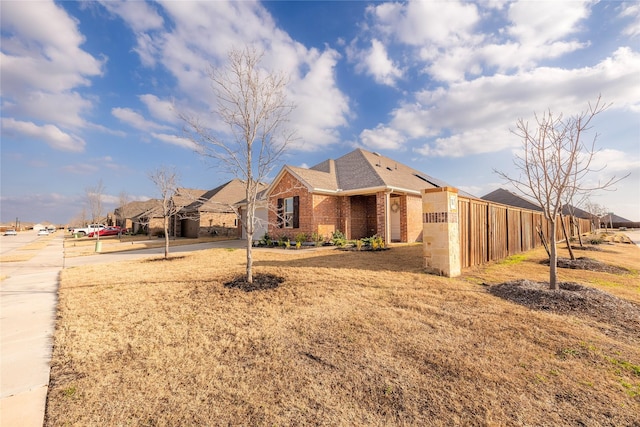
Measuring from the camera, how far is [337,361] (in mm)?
3133

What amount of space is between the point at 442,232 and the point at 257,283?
16.1 feet

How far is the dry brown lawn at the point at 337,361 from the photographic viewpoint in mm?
2348

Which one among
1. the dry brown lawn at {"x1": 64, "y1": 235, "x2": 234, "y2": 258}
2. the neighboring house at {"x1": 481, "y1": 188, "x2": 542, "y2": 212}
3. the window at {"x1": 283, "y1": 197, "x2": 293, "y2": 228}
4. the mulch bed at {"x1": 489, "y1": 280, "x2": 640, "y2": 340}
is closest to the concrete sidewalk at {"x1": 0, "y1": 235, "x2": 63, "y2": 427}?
the mulch bed at {"x1": 489, "y1": 280, "x2": 640, "y2": 340}

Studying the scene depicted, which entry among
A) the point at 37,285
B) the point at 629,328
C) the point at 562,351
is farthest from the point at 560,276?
the point at 37,285

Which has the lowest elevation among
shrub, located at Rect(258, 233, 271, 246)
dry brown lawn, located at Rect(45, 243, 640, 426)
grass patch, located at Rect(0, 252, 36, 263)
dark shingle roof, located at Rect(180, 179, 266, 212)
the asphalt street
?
grass patch, located at Rect(0, 252, 36, 263)

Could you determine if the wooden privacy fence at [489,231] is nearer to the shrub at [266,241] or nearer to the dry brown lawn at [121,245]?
the shrub at [266,241]

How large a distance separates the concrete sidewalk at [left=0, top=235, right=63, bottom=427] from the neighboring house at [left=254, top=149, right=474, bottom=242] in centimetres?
924

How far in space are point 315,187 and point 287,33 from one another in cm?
705

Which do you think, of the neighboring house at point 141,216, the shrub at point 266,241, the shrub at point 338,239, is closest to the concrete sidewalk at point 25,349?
the shrub at point 266,241

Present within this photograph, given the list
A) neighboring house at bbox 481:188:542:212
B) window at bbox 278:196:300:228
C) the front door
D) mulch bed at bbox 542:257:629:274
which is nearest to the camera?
mulch bed at bbox 542:257:629:274

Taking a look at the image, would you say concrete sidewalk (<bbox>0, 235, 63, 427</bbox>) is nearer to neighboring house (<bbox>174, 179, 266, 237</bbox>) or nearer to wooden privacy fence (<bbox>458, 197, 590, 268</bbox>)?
wooden privacy fence (<bbox>458, 197, 590, 268</bbox>)

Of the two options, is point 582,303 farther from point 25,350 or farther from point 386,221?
point 386,221

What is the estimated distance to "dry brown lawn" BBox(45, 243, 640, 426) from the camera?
235 cm

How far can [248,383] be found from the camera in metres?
2.78
